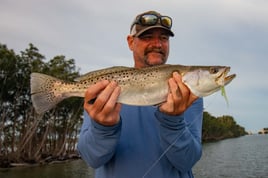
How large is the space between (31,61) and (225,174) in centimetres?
2739

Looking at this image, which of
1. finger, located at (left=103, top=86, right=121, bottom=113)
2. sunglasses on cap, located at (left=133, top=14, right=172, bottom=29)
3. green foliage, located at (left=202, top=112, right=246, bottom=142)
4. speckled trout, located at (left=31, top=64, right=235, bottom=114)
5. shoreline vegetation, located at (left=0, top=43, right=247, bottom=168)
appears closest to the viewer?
finger, located at (left=103, top=86, right=121, bottom=113)

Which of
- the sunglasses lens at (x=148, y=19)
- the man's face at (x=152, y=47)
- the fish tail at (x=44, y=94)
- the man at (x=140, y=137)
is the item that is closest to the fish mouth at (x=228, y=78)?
the man at (x=140, y=137)

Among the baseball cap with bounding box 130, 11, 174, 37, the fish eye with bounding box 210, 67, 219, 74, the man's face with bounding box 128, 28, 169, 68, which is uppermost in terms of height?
the baseball cap with bounding box 130, 11, 174, 37

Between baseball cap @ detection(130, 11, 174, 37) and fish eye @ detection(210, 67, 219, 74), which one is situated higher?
baseball cap @ detection(130, 11, 174, 37)

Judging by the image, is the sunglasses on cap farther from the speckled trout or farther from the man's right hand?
the man's right hand

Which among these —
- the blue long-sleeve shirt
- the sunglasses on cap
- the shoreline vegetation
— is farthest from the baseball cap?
the shoreline vegetation

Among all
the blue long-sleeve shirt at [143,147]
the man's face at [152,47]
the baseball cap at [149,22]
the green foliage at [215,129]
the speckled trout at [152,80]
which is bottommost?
the green foliage at [215,129]

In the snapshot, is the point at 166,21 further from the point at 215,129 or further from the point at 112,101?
the point at 215,129

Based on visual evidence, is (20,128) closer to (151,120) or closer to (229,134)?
(151,120)

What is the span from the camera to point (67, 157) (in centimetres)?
5022

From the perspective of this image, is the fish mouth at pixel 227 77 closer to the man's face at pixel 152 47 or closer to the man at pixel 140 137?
the man at pixel 140 137

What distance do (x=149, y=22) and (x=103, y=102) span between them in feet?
4.02

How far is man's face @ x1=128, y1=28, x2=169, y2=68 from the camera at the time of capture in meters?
3.73

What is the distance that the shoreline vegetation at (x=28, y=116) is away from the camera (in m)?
41.5
